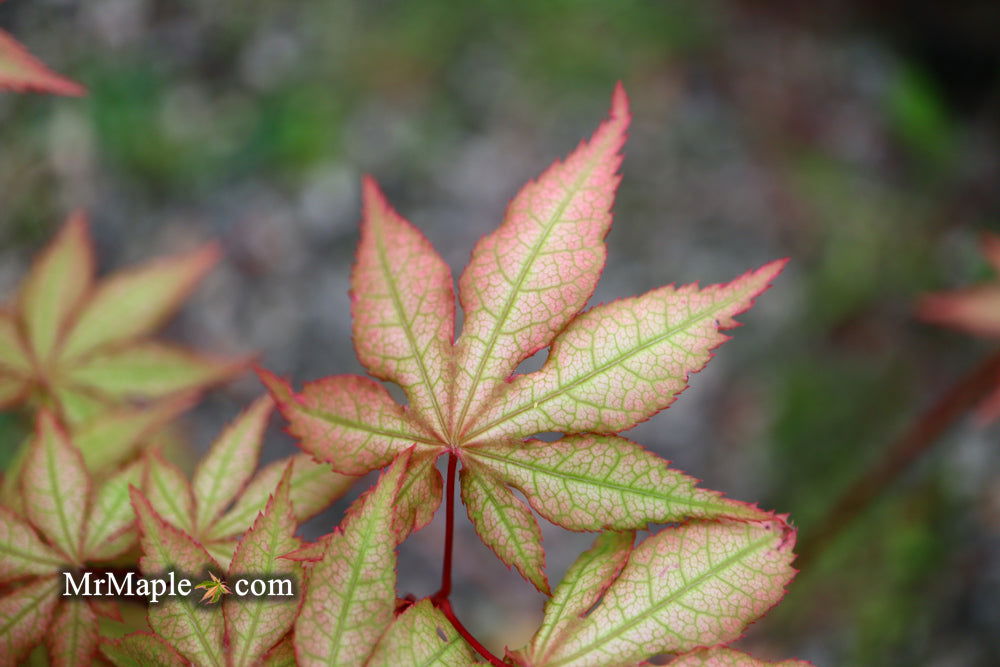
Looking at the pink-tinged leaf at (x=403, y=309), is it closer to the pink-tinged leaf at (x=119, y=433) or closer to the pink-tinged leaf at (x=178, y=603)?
the pink-tinged leaf at (x=178, y=603)

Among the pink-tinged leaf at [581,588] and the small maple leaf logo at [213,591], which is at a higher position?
the small maple leaf logo at [213,591]

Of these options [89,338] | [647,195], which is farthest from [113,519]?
[647,195]

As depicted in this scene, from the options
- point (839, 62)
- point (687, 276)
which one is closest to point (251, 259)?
point (687, 276)

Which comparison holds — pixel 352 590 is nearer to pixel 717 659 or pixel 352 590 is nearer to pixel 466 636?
pixel 466 636

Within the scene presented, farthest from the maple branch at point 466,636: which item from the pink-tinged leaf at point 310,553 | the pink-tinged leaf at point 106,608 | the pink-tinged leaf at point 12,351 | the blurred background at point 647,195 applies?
the blurred background at point 647,195

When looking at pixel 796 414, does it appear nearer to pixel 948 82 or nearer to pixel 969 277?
pixel 969 277

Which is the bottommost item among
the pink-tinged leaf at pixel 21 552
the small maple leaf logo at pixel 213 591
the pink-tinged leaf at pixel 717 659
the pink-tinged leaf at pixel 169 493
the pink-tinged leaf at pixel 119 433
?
the pink-tinged leaf at pixel 717 659
